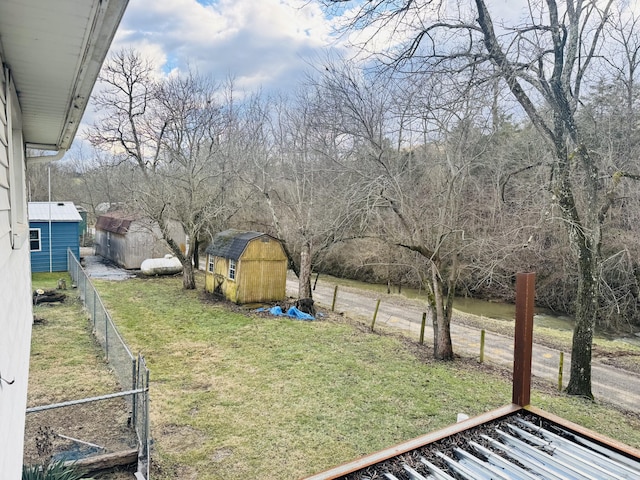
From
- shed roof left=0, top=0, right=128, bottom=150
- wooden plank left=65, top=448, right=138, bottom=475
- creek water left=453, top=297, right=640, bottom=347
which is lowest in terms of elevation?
creek water left=453, top=297, right=640, bottom=347

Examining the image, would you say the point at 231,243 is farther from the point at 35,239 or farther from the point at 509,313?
the point at 509,313

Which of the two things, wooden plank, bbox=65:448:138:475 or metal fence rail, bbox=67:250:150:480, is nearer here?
wooden plank, bbox=65:448:138:475

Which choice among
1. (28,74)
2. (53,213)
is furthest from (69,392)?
(53,213)

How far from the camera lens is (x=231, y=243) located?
49.8 feet

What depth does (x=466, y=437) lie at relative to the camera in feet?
9.30

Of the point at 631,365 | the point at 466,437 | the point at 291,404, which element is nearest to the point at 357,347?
the point at 291,404

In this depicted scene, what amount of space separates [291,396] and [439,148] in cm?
682

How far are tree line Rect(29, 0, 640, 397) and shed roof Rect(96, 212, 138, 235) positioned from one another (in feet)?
8.28

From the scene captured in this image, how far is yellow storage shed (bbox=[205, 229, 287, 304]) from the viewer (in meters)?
14.3

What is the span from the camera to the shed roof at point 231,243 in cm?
1437

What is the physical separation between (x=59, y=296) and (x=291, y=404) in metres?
10.9

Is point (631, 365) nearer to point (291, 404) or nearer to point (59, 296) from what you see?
point (291, 404)

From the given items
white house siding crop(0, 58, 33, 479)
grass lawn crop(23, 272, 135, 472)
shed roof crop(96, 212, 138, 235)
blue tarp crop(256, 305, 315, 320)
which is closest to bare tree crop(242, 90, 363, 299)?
blue tarp crop(256, 305, 315, 320)

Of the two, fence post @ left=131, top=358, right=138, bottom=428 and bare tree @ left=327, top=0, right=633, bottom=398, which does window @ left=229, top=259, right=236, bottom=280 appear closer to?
fence post @ left=131, top=358, right=138, bottom=428
